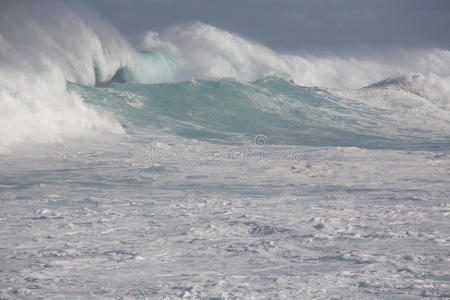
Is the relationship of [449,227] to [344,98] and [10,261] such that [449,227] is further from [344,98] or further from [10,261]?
[344,98]

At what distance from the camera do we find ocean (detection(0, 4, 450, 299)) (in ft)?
8.23

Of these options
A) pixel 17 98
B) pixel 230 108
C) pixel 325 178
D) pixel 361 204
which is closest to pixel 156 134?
pixel 17 98

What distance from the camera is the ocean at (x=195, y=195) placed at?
8.23ft

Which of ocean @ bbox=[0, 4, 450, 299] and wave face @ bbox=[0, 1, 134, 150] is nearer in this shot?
ocean @ bbox=[0, 4, 450, 299]

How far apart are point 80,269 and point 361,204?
2.52 metres
